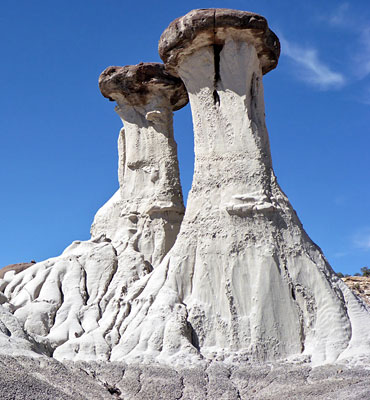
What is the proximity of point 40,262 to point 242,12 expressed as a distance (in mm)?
8698

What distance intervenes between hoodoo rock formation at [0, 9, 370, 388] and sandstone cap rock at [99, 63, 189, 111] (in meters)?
2.69

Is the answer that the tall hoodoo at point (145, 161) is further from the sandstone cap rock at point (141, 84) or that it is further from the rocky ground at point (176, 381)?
the rocky ground at point (176, 381)

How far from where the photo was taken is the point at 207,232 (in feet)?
55.5

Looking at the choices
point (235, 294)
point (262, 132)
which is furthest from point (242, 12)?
A: point (235, 294)

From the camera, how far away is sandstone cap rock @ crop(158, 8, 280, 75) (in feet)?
57.1

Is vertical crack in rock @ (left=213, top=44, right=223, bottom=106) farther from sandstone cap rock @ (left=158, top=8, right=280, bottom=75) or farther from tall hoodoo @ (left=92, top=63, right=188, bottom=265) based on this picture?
tall hoodoo @ (left=92, top=63, right=188, bottom=265)

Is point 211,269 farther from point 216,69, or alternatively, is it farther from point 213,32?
point 213,32

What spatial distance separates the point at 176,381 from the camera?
14188 millimetres

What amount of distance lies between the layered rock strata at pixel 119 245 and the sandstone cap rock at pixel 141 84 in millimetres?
28

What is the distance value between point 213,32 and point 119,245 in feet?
20.9

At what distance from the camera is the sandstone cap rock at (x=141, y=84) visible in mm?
21406

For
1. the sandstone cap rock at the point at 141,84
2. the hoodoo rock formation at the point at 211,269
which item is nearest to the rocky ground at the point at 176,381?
the hoodoo rock formation at the point at 211,269

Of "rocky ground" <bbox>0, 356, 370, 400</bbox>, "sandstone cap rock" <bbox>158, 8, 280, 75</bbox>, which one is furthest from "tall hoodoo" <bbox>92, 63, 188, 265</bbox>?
"rocky ground" <bbox>0, 356, 370, 400</bbox>

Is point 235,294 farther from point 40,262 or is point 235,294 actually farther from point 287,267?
point 40,262
